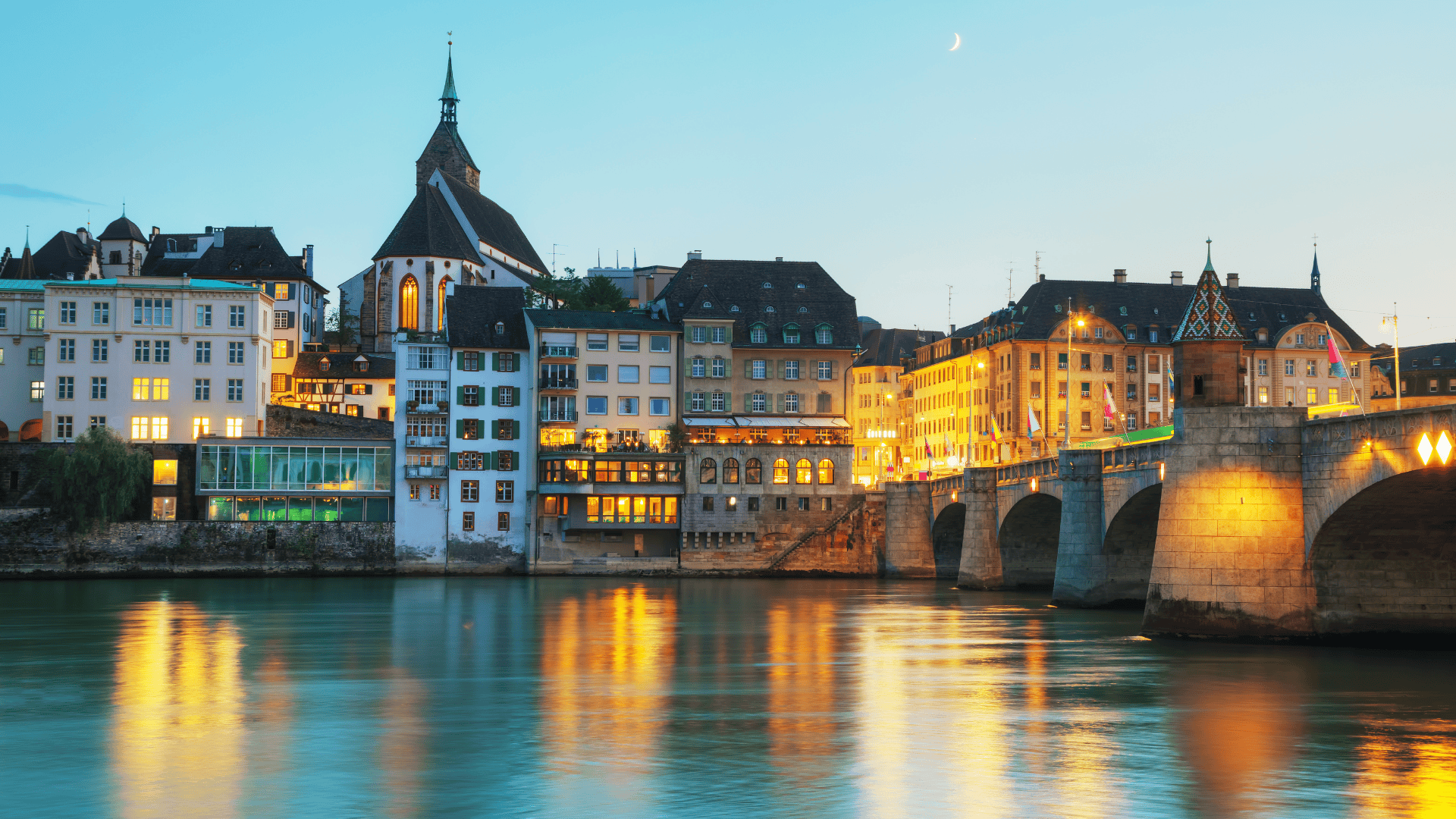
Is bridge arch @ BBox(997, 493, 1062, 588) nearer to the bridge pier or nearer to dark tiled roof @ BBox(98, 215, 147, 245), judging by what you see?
the bridge pier

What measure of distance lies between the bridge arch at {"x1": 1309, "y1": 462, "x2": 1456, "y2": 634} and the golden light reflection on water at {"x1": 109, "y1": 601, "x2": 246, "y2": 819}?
3234cm

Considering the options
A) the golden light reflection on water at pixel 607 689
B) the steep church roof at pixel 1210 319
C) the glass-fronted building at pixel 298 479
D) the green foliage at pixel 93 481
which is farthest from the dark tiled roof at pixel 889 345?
the steep church roof at pixel 1210 319

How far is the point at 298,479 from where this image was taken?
107875 millimetres

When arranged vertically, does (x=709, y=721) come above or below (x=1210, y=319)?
below

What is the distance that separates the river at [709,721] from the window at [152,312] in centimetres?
5407

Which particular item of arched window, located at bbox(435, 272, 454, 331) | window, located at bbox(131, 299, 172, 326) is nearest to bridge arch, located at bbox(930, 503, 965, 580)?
arched window, located at bbox(435, 272, 454, 331)

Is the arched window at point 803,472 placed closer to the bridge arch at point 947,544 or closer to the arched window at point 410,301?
the bridge arch at point 947,544

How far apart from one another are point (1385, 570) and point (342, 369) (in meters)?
106

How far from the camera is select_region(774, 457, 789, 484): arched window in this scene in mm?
109750

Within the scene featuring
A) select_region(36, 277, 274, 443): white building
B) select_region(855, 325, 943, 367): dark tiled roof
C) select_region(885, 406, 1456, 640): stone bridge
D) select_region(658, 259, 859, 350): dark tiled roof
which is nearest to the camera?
select_region(885, 406, 1456, 640): stone bridge

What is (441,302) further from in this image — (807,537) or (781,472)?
(807,537)

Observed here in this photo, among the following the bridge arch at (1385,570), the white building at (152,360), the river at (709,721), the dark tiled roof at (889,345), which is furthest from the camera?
the dark tiled roof at (889,345)

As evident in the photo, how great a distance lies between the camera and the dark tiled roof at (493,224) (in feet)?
518

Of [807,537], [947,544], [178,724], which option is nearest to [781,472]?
[807,537]
